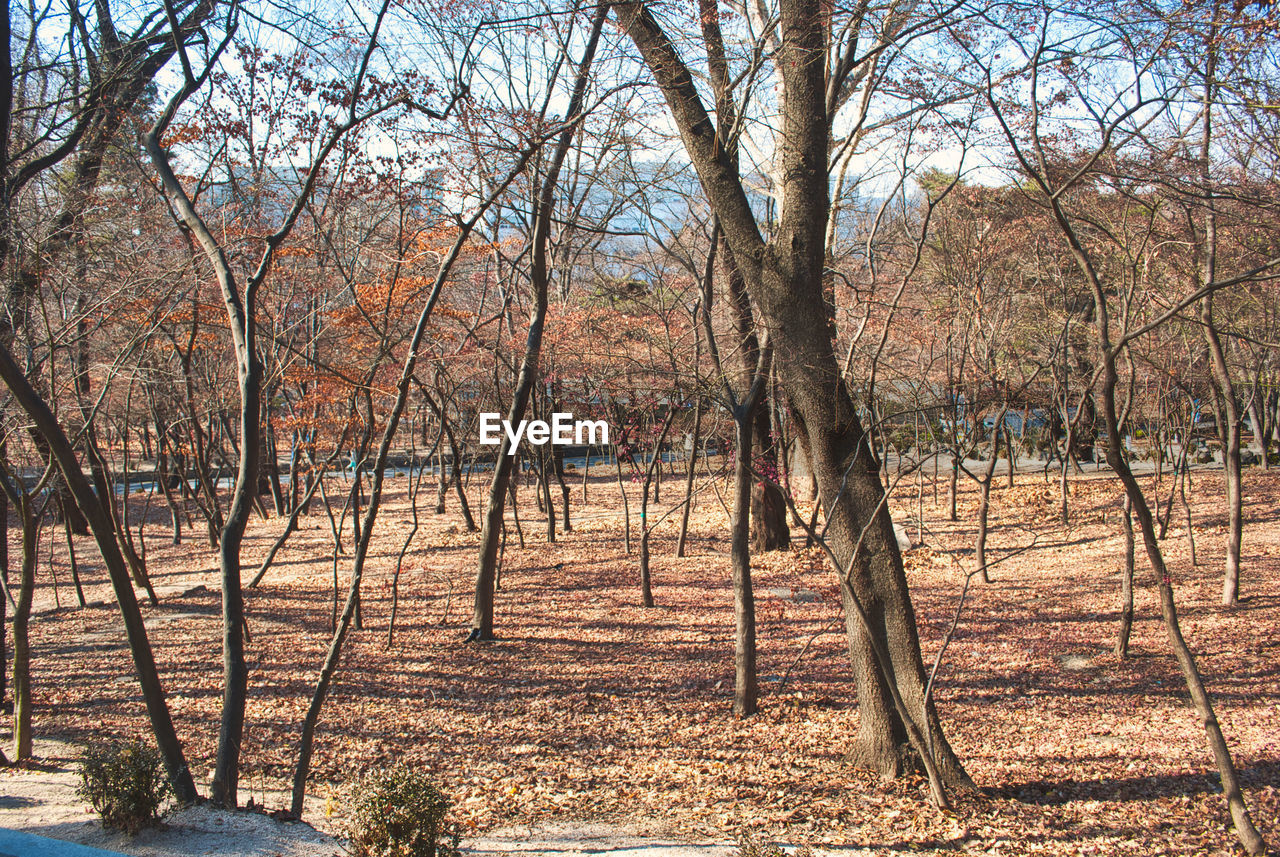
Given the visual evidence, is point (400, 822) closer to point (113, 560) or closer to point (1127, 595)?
point (113, 560)

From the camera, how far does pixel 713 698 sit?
6.39m

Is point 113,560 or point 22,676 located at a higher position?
point 113,560

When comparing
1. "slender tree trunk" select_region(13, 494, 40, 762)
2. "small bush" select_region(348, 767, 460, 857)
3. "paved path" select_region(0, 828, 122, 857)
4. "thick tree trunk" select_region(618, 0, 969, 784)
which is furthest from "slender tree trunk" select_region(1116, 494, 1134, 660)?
"slender tree trunk" select_region(13, 494, 40, 762)

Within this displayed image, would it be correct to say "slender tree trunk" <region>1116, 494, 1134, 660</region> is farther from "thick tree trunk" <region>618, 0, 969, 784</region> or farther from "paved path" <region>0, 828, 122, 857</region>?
"paved path" <region>0, 828, 122, 857</region>

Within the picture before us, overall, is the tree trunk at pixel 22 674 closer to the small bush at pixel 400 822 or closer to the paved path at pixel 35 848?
the paved path at pixel 35 848

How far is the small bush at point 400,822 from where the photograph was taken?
3.22 meters

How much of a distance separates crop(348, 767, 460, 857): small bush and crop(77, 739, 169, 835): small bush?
109 centimetres

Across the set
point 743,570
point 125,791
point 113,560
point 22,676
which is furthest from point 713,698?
point 22,676

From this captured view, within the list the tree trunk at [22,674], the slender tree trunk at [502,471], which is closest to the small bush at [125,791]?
the tree trunk at [22,674]

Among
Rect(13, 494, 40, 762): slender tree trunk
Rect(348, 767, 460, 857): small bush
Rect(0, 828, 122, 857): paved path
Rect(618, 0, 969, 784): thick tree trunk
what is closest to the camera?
Rect(0, 828, 122, 857): paved path

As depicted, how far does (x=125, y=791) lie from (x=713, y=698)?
13.4 feet

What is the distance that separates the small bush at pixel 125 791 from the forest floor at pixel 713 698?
62 cm

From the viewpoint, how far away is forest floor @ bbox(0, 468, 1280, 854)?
4.36m

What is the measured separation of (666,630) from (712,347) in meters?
3.77
